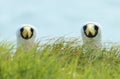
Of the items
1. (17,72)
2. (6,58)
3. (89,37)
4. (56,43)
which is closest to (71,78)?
(17,72)

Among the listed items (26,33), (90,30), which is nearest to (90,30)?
(90,30)

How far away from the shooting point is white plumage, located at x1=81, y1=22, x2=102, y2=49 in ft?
27.5

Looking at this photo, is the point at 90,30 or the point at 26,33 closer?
the point at 26,33

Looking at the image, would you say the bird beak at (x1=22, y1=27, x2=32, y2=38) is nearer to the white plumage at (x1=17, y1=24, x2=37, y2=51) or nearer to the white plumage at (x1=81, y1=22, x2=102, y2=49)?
the white plumage at (x1=17, y1=24, x2=37, y2=51)

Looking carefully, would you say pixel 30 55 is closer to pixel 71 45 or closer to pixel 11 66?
pixel 11 66

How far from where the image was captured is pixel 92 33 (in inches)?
342

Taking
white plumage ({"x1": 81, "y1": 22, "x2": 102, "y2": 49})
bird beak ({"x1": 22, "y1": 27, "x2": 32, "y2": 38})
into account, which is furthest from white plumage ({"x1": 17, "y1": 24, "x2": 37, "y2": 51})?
white plumage ({"x1": 81, "y1": 22, "x2": 102, "y2": 49})

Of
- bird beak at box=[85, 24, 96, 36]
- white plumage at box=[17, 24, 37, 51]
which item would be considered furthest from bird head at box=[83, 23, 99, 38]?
white plumage at box=[17, 24, 37, 51]

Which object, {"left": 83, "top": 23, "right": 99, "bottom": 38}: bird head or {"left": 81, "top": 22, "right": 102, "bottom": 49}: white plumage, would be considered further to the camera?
{"left": 83, "top": 23, "right": 99, "bottom": 38}: bird head

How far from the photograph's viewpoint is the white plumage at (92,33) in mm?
8383

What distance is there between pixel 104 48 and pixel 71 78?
3144mm

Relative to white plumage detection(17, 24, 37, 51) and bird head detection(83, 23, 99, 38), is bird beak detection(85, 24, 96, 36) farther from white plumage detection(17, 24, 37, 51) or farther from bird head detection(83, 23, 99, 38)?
white plumage detection(17, 24, 37, 51)

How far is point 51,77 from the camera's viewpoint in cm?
440

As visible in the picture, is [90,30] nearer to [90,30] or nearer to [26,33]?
[90,30]
